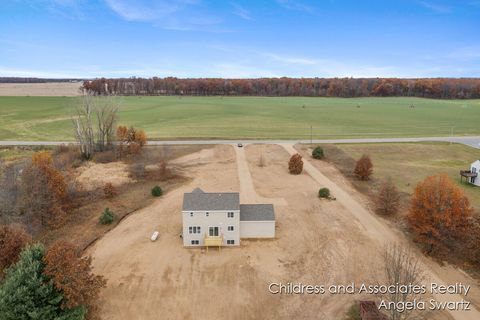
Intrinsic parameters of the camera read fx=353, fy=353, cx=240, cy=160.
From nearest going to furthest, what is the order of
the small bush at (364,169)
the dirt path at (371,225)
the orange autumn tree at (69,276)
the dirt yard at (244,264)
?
the orange autumn tree at (69,276), the dirt path at (371,225), the dirt yard at (244,264), the small bush at (364,169)

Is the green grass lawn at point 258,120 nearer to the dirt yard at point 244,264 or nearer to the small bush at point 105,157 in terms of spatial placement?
the small bush at point 105,157

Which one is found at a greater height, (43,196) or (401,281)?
(43,196)

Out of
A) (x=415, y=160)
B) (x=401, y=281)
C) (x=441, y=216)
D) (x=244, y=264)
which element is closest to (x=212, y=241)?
(x=244, y=264)

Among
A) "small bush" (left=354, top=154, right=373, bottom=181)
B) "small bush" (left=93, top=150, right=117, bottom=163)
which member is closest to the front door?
"small bush" (left=354, top=154, right=373, bottom=181)

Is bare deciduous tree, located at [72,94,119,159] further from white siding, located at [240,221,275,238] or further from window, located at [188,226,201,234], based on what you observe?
white siding, located at [240,221,275,238]

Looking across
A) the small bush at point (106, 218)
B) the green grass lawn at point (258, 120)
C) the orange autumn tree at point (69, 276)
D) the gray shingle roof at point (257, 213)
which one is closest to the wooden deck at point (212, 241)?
the gray shingle roof at point (257, 213)

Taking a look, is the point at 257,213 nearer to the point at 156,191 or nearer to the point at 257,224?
the point at 257,224
